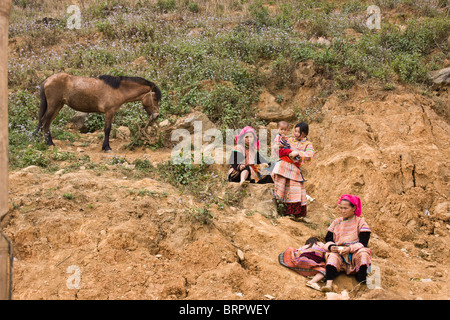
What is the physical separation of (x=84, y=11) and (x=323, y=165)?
37.8 ft

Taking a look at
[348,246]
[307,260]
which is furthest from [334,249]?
[307,260]

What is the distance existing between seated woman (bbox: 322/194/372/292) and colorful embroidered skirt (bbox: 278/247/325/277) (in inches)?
5.4

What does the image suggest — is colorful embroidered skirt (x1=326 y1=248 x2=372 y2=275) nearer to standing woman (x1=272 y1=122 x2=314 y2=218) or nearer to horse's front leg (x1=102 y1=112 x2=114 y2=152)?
standing woman (x1=272 y1=122 x2=314 y2=218)

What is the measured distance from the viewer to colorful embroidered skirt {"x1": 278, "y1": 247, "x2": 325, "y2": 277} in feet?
14.1

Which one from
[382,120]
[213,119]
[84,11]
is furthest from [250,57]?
[84,11]

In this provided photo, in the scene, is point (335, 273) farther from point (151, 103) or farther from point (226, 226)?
point (151, 103)

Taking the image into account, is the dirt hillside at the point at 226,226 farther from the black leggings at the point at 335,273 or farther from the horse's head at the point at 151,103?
the horse's head at the point at 151,103

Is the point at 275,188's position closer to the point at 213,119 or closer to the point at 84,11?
the point at 213,119

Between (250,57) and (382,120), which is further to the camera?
(250,57)

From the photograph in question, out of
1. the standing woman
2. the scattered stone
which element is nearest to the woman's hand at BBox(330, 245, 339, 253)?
the scattered stone

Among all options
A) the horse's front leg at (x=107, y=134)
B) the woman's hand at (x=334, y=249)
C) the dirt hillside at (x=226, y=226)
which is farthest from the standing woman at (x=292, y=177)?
the horse's front leg at (x=107, y=134)

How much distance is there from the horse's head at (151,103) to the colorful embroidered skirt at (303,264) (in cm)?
469

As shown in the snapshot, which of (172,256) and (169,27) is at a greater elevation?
(169,27)

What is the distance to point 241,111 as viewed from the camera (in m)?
8.84
